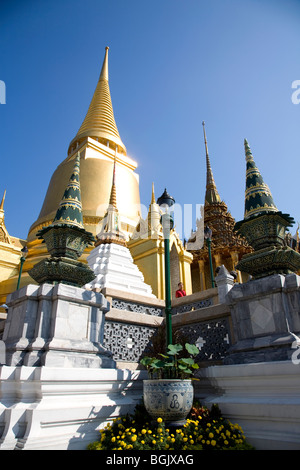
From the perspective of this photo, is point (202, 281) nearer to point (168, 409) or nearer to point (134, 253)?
point (134, 253)

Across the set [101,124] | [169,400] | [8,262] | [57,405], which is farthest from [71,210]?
[101,124]

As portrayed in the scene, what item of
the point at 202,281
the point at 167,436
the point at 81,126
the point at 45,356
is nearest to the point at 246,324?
the point at 167,436

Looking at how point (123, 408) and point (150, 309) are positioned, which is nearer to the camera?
point (123, 408)

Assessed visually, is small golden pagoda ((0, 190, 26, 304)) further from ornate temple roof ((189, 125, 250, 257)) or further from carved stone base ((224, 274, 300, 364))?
carved stone base ((224, 274, 300, 364))

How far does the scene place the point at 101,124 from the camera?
26.8 meters

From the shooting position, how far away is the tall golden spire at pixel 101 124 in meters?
25.5

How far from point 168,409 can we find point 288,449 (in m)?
1.31

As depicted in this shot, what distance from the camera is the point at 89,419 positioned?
4051mm

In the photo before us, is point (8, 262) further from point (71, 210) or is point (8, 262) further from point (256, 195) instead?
point (256, 195)

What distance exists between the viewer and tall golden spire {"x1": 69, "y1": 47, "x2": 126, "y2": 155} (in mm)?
25516

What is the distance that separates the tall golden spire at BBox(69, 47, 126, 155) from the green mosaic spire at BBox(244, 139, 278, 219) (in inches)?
838

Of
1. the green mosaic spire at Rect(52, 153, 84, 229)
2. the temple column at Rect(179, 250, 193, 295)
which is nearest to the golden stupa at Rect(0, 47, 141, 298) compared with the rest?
the temple column at Rect(179, 250, 193, 295)

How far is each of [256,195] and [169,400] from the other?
337cm
